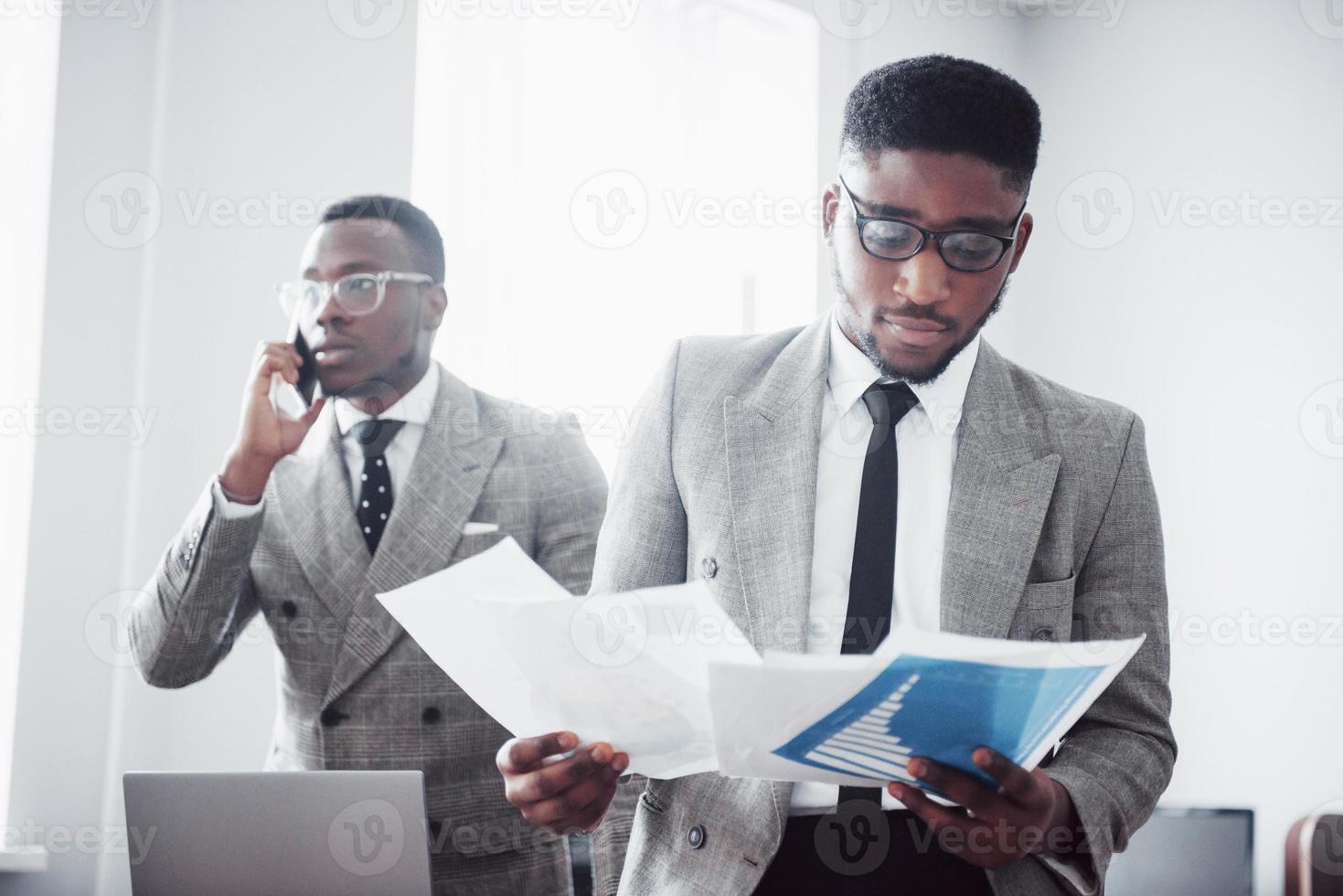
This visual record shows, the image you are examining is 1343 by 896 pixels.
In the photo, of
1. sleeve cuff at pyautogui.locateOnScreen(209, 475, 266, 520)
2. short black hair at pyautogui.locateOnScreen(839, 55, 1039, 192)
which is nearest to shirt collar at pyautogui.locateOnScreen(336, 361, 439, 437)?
sleeve cuff at pyautogui.locateOnScreen(209, 475, 266, 520)

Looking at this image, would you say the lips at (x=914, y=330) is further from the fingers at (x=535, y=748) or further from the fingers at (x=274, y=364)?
the fingers at (x=274, y=364)

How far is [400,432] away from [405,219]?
1.30ft

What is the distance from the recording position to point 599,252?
327 centimetres

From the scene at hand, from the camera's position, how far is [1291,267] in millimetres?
3309

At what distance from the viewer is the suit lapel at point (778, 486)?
4.07ft

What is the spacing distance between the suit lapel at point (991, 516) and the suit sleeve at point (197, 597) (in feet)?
3.44

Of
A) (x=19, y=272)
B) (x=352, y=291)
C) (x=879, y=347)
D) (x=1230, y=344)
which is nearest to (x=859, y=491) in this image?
(x=879, y=347)

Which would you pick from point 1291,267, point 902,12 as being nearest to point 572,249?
point 902,12

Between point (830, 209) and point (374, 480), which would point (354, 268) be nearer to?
point (374, 480)

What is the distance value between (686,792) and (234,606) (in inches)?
35.1

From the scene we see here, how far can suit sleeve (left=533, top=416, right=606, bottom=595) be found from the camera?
1.83m

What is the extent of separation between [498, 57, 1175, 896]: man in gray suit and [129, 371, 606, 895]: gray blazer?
357 millimetres

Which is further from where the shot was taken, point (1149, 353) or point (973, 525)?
point (1149, 353)

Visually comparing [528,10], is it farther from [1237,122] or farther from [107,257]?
[1237,122]
